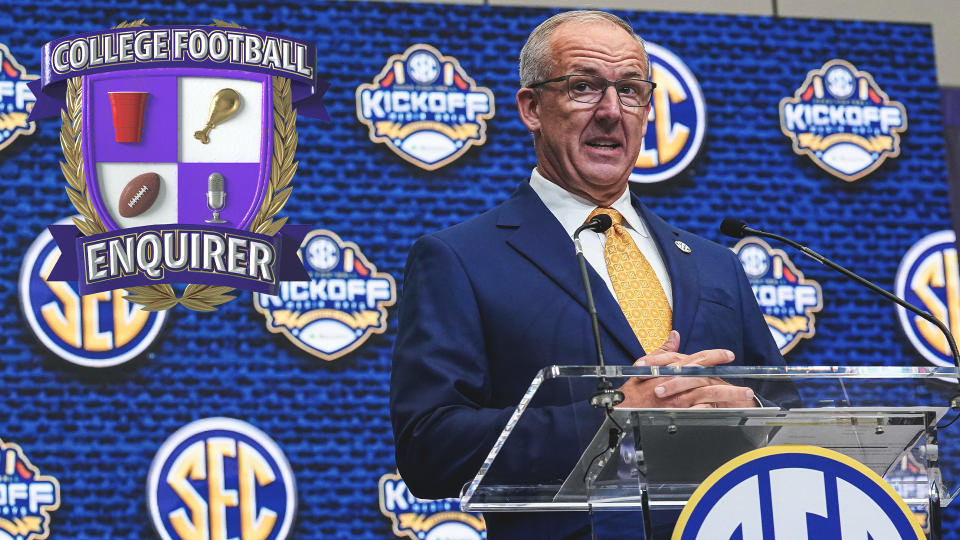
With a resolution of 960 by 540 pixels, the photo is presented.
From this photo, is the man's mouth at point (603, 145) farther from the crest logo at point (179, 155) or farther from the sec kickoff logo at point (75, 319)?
the sec kickoff logo at point (75, 319)

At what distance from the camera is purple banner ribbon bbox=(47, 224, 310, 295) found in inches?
153

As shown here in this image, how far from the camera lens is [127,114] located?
13.6ft

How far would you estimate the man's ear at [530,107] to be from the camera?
6.79 feet

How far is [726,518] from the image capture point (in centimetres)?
124

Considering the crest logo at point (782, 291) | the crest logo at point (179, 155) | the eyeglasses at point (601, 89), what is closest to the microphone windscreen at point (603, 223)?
the eyeglasses at point (601, 89)

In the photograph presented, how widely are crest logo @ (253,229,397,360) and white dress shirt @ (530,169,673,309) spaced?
1.88 metres

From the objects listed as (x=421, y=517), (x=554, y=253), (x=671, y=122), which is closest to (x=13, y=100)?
(x=421, y=517)

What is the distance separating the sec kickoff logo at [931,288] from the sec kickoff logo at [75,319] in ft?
8.00

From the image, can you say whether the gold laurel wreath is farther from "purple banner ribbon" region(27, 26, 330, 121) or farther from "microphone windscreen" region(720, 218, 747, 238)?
"microphone windscreen" region(720, 218, 747, 238)

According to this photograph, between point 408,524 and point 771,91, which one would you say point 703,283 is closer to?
point 408,524

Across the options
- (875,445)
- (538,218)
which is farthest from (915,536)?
(538,218)

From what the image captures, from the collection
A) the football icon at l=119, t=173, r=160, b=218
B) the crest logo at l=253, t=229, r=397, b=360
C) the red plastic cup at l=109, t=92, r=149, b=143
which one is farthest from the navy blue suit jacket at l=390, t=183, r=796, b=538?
the red plastic cup at l=109, t=92, r=149, b=143

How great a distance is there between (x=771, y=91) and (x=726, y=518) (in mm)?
3259

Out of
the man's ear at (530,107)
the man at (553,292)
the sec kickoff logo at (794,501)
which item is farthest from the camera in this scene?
the man's ear at (530,107)
